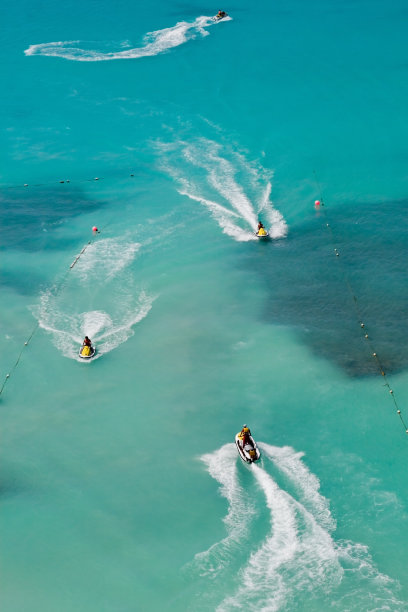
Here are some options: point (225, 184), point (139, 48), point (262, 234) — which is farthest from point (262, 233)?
point (139, 48)

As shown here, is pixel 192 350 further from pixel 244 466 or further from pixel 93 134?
pixel 93 134

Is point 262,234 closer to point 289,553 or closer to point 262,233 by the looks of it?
point 262,233

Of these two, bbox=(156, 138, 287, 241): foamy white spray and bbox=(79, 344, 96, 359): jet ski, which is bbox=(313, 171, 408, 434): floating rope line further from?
bbox=(79, 344, 96, 359): jet ski

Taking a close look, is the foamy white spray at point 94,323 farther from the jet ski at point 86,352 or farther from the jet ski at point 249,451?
the jet ski at point 249,451

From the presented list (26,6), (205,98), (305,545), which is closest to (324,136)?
(205,98)

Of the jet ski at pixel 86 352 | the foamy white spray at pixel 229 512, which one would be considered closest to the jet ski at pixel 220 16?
the jet ski at pixel 86 352

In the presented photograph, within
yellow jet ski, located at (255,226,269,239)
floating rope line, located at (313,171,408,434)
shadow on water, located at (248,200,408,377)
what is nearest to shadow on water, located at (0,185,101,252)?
yellow jet ski, located at (255,226,269,239)
